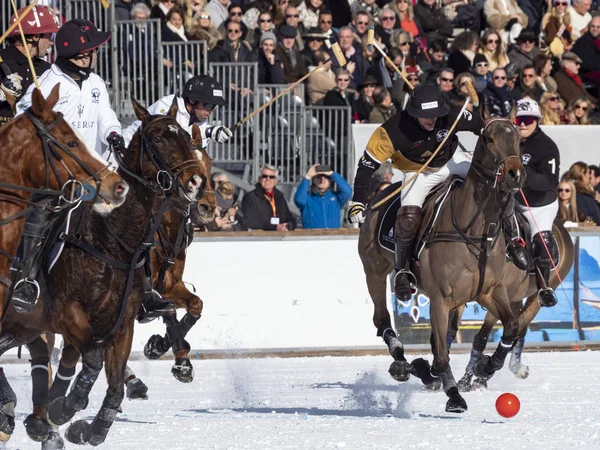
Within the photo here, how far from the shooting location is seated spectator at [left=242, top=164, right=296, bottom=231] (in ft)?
47.8

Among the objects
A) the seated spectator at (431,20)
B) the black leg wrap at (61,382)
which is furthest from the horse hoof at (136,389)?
the seated spectator at (431,20)

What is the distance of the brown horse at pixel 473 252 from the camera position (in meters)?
10.0

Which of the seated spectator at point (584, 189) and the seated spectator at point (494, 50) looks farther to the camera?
the seated spectator at point (494, 50)

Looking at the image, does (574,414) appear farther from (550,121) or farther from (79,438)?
(550,121)

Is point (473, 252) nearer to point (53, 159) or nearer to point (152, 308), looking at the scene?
point (152, 308)

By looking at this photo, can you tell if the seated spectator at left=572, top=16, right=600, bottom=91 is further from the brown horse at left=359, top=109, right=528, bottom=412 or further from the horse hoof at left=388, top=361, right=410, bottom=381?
the horse hoof at left=388, top=361, right=410, bottom=381

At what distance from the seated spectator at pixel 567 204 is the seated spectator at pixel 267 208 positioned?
3043mm

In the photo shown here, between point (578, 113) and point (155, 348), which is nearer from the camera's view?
point (155, 348)

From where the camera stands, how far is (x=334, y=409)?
1060cm

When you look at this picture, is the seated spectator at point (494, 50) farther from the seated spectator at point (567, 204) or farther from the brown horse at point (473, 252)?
the brown horse at point (473, 252)

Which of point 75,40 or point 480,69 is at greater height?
point 75,40

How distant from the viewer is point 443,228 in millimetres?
10648

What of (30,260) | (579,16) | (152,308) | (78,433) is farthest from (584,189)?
(30,260)

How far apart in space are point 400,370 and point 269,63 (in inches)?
272
